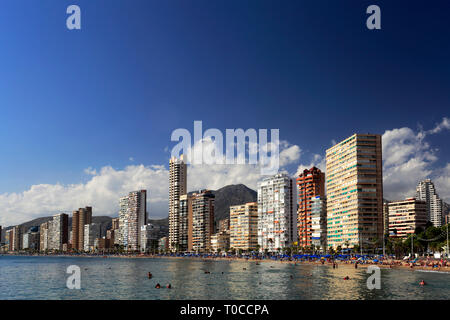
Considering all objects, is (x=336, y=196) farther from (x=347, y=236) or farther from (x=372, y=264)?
(x=372, y=264)

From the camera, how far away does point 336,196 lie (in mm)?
199625

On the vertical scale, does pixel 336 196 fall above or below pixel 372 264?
above
